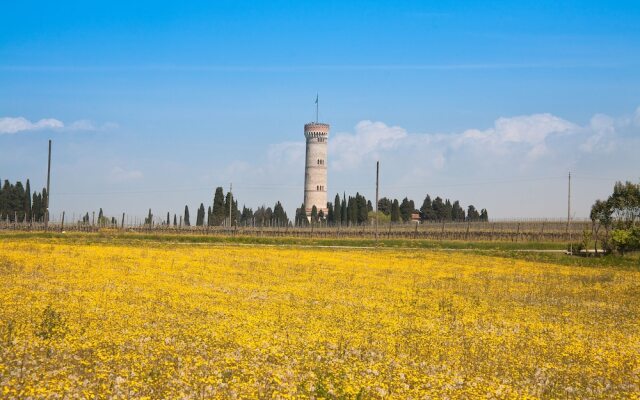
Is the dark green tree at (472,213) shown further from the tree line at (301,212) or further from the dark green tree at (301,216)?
the dark green tree at (301,216)

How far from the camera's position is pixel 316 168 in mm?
158125

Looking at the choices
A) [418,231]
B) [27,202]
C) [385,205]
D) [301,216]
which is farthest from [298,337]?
[385,205]

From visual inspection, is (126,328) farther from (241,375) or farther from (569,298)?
(569,298)

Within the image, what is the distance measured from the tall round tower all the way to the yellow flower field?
Result: 425ft

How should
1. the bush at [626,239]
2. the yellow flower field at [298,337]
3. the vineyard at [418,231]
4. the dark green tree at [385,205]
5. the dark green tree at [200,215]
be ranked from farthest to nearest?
the dark green tree at [385,205], the dark green tree at [200,215], the vineyard at [418,231], the bush at [626,239], the yellow flower field at [298,337]

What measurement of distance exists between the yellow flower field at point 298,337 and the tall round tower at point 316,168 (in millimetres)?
129449

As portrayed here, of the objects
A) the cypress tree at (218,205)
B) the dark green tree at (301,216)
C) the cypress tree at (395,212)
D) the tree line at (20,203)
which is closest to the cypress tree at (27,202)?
the tree line at (20,203)

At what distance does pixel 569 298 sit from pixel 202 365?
18013 mm

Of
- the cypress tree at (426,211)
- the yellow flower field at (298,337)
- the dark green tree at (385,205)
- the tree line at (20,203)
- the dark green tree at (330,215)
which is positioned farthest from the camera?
the dark green tree at (385,205)

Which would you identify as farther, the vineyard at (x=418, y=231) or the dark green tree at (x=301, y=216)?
the dark green tree at (x=301, y=216)

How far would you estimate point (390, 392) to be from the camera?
32.8 feet

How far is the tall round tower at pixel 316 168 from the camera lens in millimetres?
156625

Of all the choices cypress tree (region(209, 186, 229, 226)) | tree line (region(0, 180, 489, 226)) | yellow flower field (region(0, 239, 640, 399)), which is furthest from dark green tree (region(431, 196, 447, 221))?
yellow flower field (region(0, 239, 640, 399))

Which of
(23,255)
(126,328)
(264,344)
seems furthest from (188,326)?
(23,255)
